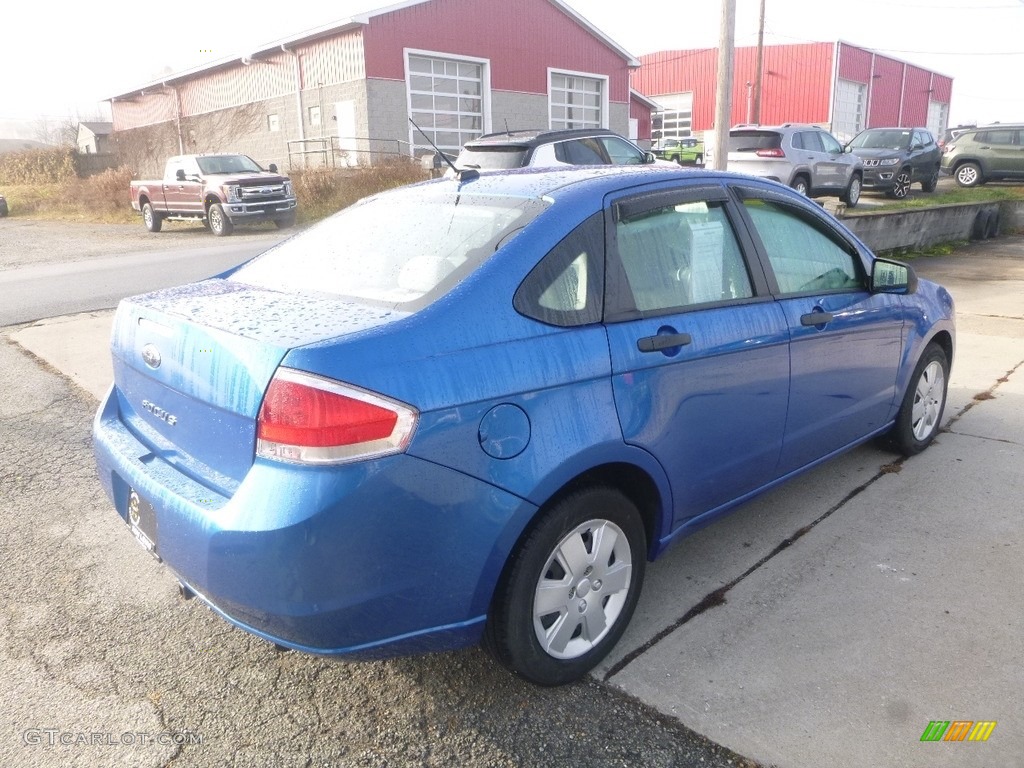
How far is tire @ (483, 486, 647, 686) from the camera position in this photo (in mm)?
2494

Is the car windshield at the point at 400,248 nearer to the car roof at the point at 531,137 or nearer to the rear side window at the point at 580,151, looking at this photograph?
the car roof at the point at 531,137

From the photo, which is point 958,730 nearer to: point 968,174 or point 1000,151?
point 1000,151

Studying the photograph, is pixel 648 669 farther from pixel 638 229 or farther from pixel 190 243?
pixel 190 243

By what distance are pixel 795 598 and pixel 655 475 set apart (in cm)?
91

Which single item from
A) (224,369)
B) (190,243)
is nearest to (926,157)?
(190,243)

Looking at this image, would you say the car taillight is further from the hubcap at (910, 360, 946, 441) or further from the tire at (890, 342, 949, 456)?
the hubcap at (910, 360, 946, 441)

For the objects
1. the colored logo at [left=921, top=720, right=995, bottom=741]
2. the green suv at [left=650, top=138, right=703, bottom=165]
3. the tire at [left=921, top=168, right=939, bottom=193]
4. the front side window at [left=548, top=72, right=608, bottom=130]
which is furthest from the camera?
the front side window at [left=548, top=72, right=608, bottom=130]

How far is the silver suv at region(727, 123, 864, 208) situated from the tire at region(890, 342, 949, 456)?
11835 millimetres

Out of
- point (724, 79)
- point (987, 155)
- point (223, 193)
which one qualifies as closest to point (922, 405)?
point (724, 79)

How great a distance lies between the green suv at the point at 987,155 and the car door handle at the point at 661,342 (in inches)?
930

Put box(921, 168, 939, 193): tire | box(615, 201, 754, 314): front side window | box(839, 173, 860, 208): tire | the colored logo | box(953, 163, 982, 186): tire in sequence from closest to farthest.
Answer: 1. the colored logo
2. box(615, 201, 754, 314): front side window
3. box(839, 173, 860, 208): tire
4. box(921, 168, 939, 193): tire
5. box(953, 163, 982, 186): tire

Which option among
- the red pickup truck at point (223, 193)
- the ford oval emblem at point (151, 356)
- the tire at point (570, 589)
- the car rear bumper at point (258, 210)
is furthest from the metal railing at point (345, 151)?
the tire at point (570, 589)

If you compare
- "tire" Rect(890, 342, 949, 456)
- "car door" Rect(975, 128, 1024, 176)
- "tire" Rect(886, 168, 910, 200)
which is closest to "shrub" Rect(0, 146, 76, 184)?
"tire" Rect(886, 168, 910, 200)

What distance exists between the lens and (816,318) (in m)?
3.52
